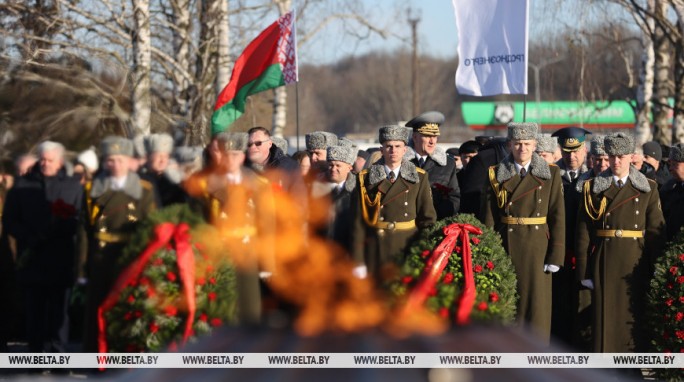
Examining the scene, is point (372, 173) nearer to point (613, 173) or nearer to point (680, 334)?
point (613, 173)

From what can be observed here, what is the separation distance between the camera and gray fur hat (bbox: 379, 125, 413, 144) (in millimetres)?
7146

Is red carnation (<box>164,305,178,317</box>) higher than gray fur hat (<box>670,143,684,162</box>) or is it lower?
lower

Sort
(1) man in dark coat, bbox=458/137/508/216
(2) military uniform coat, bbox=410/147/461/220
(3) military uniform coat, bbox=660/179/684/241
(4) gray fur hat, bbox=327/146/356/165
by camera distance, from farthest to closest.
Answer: (1) man in dark coat, bbox=458/137/508/216 → (2) military uniform coat, bbox=410/147/461/220 → (3) military uniform coat, bbox=660/179/684/241 → (4) gray fur hat, bbox=327/146/356/165

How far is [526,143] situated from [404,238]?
132 cm

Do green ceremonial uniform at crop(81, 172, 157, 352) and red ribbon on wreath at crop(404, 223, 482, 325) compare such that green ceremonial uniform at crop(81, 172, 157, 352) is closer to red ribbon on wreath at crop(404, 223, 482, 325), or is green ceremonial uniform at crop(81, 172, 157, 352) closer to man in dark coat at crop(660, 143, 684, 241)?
red ribbon on wreath at crop(404, 223, 482, 325)

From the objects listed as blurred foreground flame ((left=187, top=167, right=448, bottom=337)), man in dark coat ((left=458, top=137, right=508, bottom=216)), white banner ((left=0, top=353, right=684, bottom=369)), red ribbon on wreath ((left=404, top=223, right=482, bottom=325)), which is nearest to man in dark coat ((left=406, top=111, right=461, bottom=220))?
man in dark coat ((left=458, top=137, right=508, bottom=216))

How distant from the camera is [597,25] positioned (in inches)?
765

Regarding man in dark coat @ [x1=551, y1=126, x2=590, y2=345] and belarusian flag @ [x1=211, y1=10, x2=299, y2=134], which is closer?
man in dark coat @ [x1=551, y1=126, x2=590, y2=345]

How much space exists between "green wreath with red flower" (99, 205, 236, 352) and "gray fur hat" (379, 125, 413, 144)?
8.79 feet

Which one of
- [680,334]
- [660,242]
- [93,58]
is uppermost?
[93,58]

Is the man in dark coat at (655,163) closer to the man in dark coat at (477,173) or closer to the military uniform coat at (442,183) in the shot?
the man in dark coat at (477,173)

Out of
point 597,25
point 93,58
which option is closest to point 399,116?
point 597,25

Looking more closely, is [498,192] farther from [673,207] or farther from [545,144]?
[673,207]

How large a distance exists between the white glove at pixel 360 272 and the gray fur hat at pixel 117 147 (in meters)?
1.15
